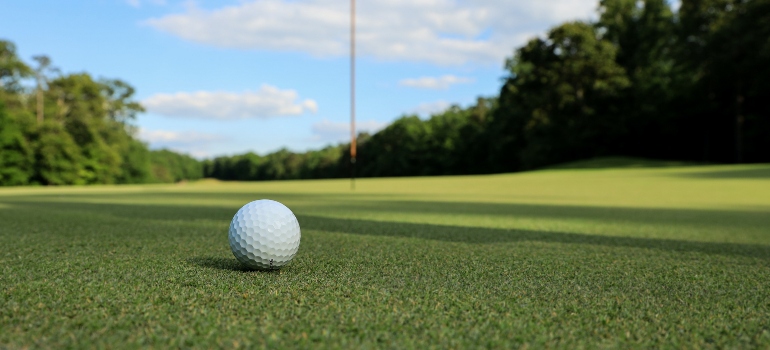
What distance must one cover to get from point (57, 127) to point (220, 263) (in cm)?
4249

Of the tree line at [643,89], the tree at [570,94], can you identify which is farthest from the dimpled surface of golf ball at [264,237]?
the tree at [570,94]

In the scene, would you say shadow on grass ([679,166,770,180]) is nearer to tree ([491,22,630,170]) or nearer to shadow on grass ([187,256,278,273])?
tree ([491,22,630,170])

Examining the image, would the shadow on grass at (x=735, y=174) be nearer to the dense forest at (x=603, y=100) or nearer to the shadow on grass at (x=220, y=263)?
the dense forest at (x=603, y=100)

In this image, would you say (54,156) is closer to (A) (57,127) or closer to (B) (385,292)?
(A) (57,127)

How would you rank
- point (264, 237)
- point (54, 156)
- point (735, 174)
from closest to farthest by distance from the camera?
1. point (264, 237)
2. point (735, 174)
3. point (54, 156)

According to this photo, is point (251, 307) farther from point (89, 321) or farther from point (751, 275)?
point (751, 275)

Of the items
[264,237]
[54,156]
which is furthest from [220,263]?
[54,156]

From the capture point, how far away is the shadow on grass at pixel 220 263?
9.88 ft

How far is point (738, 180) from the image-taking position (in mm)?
16984

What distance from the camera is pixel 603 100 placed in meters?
39.3

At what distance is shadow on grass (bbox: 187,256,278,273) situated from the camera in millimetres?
3012

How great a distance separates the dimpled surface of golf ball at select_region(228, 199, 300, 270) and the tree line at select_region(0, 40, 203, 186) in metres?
41.0

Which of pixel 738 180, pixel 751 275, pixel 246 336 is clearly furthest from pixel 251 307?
pixel 738 180

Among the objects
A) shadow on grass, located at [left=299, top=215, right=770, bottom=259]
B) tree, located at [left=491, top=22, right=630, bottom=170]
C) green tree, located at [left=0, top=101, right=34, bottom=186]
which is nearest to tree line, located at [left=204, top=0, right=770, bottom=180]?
tree, located at [left=491, top=22, right=630, bottom=170]
